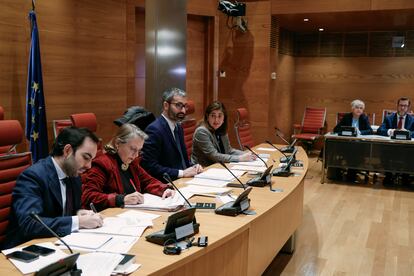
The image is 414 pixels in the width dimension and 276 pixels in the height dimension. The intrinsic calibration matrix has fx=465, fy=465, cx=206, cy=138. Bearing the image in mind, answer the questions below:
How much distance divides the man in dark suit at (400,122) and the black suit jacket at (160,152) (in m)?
4.13

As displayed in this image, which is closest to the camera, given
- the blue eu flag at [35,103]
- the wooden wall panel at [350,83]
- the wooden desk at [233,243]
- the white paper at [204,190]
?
the wooden desk at [233,243]

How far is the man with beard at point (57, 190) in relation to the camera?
2113 millimetres

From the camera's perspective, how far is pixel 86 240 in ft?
6.61

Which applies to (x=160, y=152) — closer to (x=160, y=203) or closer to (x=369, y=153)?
(x=160, y=203)

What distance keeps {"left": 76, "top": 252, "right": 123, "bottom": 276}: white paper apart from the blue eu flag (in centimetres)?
344

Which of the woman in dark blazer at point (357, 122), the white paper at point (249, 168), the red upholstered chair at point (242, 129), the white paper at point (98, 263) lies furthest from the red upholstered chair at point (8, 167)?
the woman in dark blazer at point (357, 122)

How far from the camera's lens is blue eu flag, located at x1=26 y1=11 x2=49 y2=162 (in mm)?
4945

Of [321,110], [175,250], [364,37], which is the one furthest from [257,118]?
[175,250]

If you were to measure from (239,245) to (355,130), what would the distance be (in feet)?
15.2

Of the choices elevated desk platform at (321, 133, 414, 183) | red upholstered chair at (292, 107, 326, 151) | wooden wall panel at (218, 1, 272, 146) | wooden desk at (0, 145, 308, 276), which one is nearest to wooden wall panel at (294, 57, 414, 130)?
red upholstered chair at (292, 107, 326, 151)

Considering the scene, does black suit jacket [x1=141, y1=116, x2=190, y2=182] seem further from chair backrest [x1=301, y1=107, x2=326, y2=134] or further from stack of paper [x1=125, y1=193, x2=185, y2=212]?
chair backrest [x1=301, y1=107, x2=326, y2=134]

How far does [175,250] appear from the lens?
194 cm

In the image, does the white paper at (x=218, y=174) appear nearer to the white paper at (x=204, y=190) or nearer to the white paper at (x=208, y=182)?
the white paper at (x=208, y=182)

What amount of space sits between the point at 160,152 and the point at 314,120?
6.11 metres
